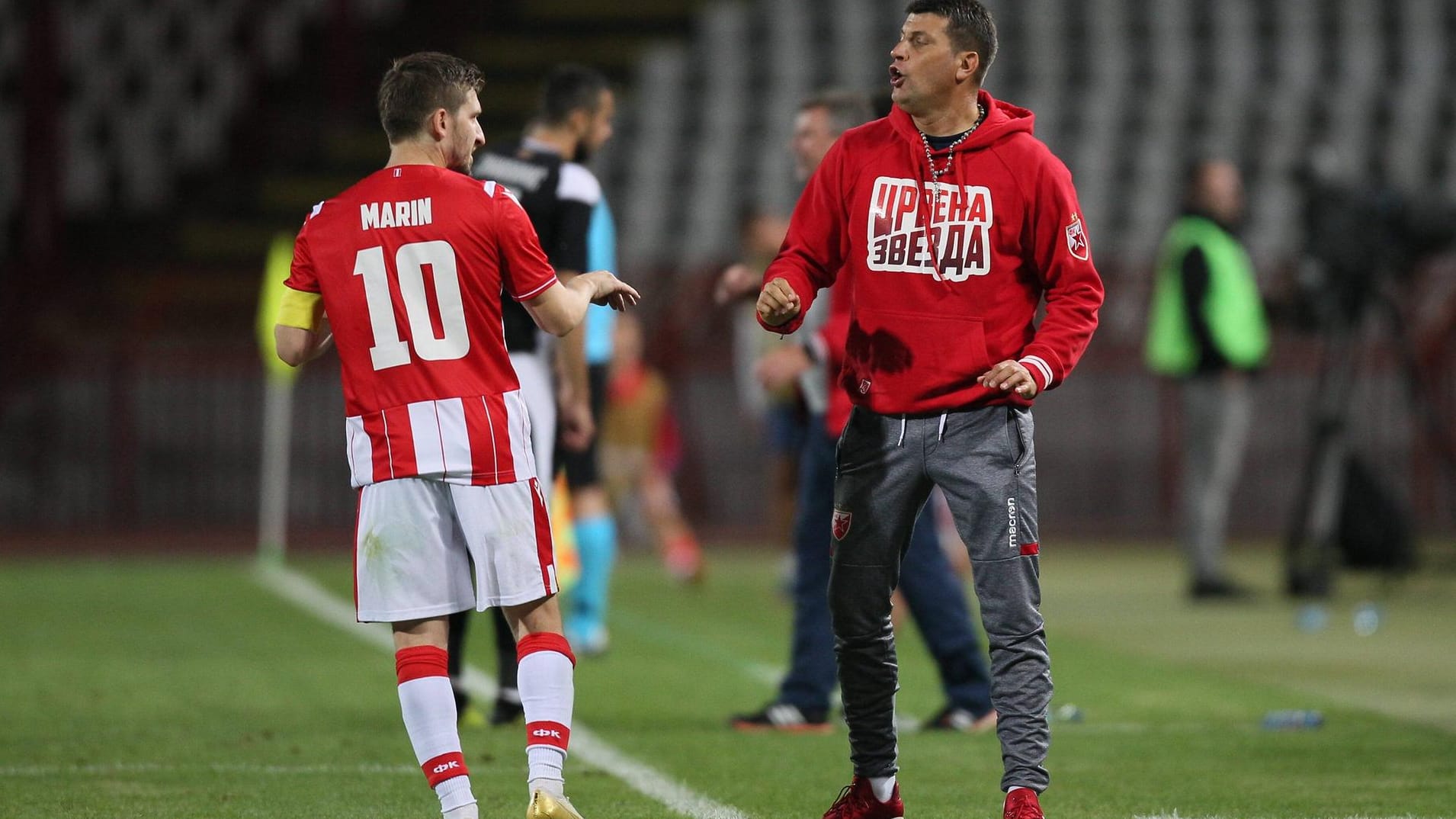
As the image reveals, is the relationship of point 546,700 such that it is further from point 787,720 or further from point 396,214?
point 787,720

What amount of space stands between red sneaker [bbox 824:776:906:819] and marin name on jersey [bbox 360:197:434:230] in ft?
5.80

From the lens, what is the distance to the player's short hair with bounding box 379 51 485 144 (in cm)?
518

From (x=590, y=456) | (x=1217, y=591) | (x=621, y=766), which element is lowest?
(x=1217, y=591)

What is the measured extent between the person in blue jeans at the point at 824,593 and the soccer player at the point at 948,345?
181cm

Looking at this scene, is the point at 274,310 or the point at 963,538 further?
the point at 274,310

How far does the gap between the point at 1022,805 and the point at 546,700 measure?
1.16 m

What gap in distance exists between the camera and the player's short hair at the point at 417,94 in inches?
204

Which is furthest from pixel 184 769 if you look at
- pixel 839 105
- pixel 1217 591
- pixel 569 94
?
pixel 1217 591

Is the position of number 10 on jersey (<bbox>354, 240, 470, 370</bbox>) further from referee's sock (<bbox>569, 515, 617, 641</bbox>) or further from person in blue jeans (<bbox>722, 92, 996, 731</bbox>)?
referee's sock (<bbox>569, 515, 617, 641</bbox>)

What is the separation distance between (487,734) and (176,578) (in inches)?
302

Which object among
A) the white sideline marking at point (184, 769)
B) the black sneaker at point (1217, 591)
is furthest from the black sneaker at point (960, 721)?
the black sneaker at point (1217, 591)

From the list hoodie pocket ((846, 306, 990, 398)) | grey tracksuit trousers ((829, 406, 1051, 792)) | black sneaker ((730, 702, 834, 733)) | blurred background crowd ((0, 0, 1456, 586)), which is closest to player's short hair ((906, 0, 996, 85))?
hoodie pocket ((846, 306, 990, 398))

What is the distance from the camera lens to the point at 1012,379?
509 centimetres

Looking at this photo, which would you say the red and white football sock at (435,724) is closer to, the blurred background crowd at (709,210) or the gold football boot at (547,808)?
the gold football boot at (547,808)
